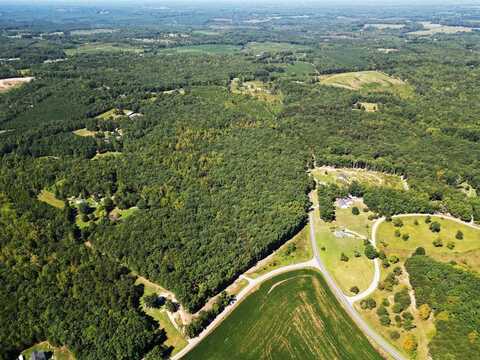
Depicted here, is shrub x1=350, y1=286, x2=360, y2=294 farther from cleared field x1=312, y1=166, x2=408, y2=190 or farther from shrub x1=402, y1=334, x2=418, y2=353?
cleared field x1=312, y1=166, x2=408, y2=190

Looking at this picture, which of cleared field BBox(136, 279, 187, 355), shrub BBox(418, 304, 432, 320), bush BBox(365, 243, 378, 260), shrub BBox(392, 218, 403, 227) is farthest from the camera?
shrub BBox(392, 218, 403, 227)

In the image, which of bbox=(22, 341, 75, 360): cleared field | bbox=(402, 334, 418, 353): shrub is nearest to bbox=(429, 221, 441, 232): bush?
bbox=(402, 334, 418, 353): shrub

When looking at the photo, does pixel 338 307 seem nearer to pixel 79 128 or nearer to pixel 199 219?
pixel 199 219

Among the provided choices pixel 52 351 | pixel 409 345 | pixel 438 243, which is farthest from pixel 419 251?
pixel 52 351

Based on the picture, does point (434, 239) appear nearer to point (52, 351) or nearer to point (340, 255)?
point (340, 255)

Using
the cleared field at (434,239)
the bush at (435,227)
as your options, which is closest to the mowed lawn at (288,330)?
the cleared field at (434,239)

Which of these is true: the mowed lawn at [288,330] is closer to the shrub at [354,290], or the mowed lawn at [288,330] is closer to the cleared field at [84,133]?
the shrub at [354,290]
